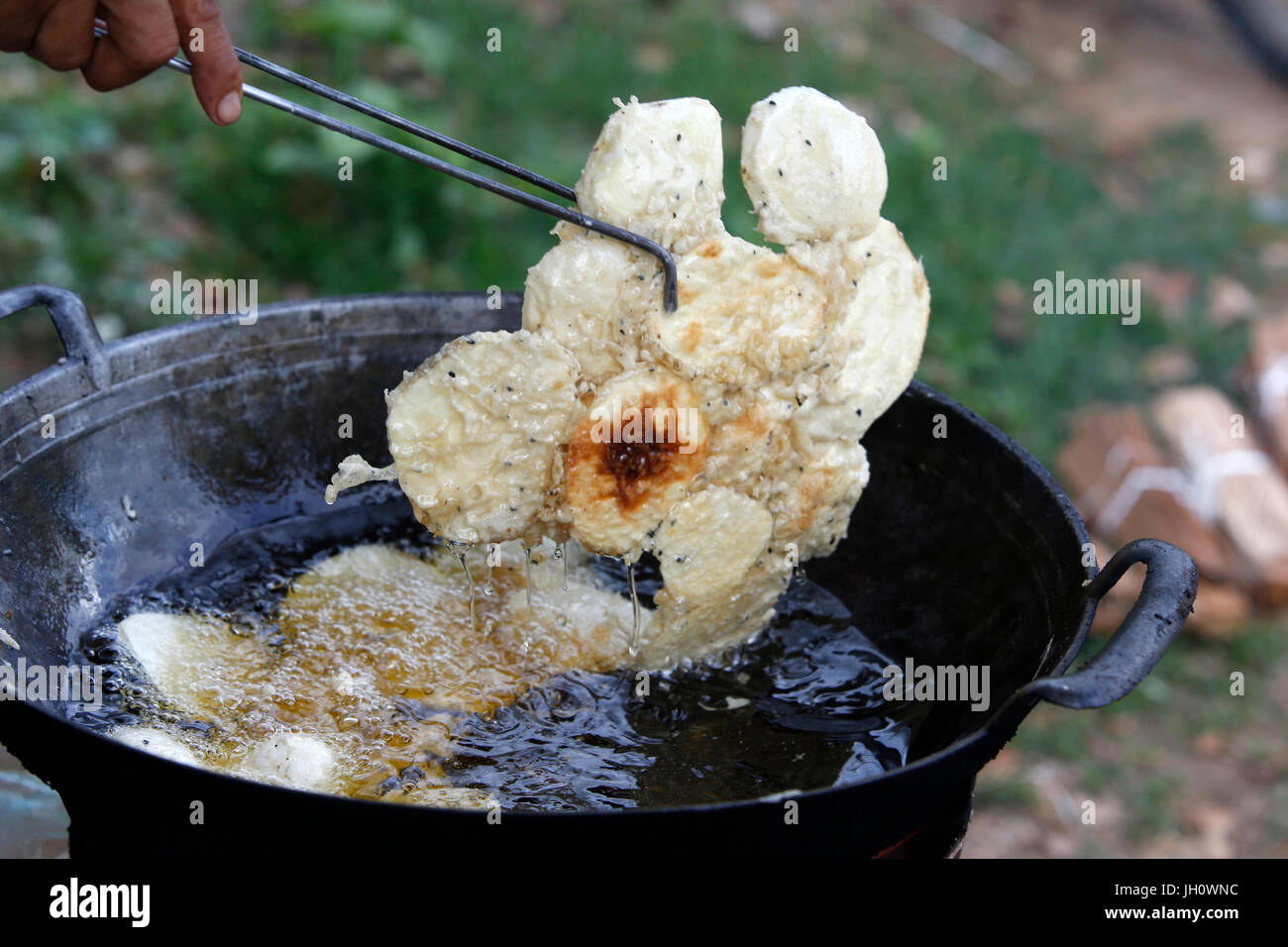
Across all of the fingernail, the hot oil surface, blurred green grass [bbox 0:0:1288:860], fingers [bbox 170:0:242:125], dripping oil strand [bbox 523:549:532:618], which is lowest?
the hot oil surface

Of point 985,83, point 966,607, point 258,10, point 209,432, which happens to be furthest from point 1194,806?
point 258,10

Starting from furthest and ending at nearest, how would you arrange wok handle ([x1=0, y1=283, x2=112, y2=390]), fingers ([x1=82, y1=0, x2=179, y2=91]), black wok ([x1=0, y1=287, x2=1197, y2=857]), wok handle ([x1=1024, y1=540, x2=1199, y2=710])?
wok handle ([x1=0, y1=283, x2=112, y2=390]) → fingers ([x1=82, y1=0, x2=179, y2=91]) → wok handle ([x1=1024, y1=540, x2=1199, y2=710]) → black wok ([x1=0, y1=287, x2=1197, y2=857])

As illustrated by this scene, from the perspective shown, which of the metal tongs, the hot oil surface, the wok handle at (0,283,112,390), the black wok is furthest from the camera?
the wok handle at (0,283,112,390)

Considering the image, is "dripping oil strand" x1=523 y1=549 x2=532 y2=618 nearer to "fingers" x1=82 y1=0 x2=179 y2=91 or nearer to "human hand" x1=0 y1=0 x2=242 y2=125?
"human hand" x1=0 y1=0 x2=242 y2=125

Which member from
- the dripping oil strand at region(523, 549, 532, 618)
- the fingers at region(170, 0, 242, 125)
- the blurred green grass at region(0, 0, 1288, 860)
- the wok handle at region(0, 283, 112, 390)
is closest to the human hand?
the fingers at region(170, 0, 242, 125)

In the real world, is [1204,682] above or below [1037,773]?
above
